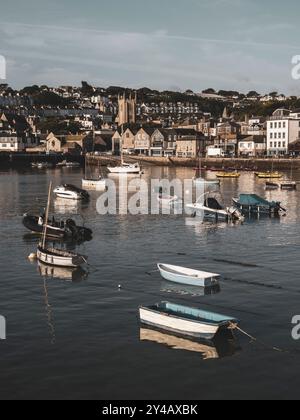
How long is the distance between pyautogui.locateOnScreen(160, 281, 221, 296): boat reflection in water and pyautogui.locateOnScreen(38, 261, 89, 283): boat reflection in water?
4670 mm

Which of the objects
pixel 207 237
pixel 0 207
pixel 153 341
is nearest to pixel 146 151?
pixel 0 207

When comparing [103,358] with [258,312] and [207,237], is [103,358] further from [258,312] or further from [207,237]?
[207,237]

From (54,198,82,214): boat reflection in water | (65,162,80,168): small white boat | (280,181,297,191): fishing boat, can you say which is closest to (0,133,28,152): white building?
(65,162,80,168): small white boat

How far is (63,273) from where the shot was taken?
31391 millimetres

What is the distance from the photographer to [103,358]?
19.8m

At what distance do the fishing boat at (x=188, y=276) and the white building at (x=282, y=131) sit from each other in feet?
365

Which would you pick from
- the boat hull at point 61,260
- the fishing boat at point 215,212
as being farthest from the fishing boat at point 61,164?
the boat hull at point 61,260

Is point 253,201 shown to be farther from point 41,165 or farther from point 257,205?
point 41,165

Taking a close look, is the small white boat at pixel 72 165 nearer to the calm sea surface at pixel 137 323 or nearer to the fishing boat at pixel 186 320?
the calm sea surface at pixel 137 323

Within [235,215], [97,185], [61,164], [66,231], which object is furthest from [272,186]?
[61,164]

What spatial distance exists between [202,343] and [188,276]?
785 centimetres

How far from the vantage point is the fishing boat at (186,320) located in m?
21.0
